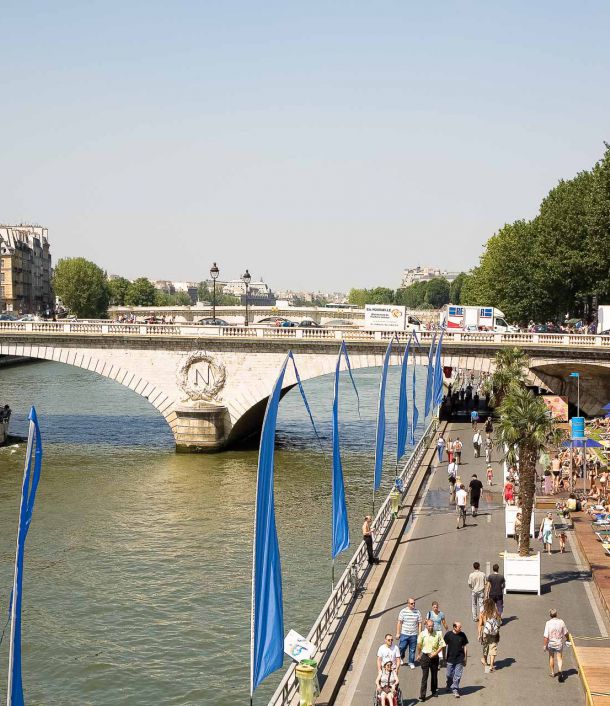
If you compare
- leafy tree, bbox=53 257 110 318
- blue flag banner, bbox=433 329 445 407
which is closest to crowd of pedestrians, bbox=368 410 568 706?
blue flag banner, bbox=433 329 445 407

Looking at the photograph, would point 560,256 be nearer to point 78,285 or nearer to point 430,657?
point 430,657

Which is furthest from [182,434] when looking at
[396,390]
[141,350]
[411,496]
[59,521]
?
[396,390]

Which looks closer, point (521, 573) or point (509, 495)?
point (521, 573)

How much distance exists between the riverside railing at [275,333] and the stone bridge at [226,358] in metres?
0.06

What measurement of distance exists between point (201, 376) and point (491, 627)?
1509 inches

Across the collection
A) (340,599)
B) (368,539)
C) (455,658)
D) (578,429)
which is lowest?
(340,599)

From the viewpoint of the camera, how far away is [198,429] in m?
54.5

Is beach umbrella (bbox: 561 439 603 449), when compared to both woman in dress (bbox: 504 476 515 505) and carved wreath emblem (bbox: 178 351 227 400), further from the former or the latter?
carved wreath emblem (bbox: 178 351 227 400)

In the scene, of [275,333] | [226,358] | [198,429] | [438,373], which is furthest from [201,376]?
[438,373]

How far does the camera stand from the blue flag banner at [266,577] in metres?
15.6

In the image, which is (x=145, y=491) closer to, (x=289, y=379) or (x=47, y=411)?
(x=289, y=379)

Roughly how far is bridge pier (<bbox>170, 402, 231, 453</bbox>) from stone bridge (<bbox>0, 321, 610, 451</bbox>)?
54 mm

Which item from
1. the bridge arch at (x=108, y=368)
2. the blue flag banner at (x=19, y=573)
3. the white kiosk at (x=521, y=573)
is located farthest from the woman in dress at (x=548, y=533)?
the bridge arch at (x=108, y=368)

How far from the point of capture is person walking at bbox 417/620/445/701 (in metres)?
18.2
